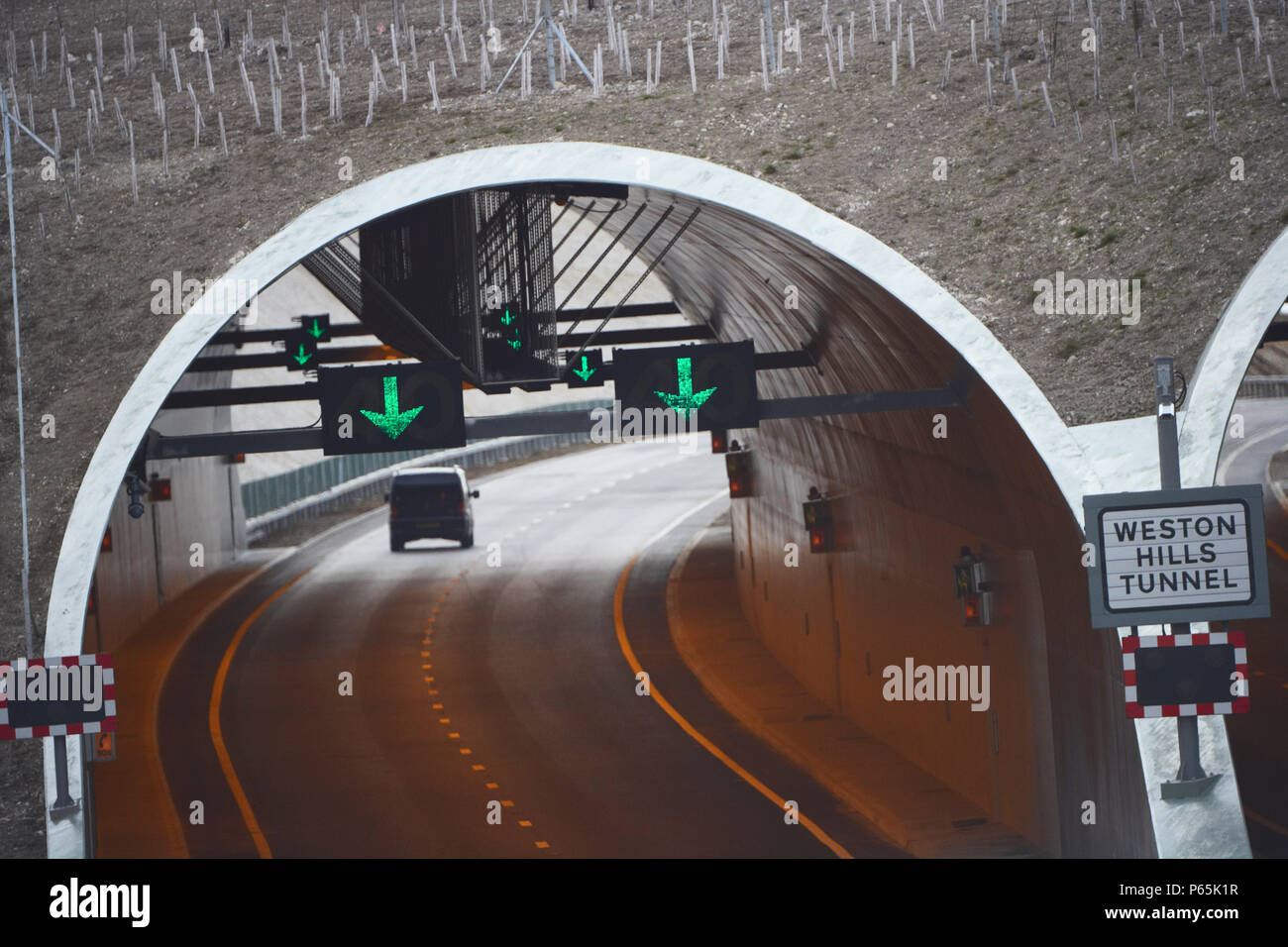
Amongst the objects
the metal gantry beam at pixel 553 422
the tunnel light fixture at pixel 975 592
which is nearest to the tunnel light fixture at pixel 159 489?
the metal gantry beam at pixel 553 422

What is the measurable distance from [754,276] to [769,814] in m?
6.33

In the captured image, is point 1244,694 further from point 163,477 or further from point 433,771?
point 163,477

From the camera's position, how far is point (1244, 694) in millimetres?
11516

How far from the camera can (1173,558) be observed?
37.7 ft

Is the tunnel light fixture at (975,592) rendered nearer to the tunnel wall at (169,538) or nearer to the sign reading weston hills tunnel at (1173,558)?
the sign reading weston hills tunnel at (1173,558)

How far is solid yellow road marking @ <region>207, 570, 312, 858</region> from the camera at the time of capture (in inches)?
708

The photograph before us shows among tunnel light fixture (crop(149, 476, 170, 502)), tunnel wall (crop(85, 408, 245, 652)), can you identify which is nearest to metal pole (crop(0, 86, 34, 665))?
tunnel wall (crop(85, 408, 245, 652))

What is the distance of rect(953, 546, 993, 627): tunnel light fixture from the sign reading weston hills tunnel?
14.9 ft

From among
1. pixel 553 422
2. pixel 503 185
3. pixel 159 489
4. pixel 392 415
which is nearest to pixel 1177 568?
pixel 553 422

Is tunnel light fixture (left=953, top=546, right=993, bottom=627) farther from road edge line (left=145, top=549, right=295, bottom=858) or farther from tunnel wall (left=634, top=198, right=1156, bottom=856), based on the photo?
road edge line (left=145, top=549, right=295, bottom=858)

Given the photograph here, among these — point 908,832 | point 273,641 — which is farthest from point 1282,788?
point 273,641

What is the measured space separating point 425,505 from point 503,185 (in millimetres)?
24542

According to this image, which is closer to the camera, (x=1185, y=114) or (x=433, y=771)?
(x=1185, y=114)
